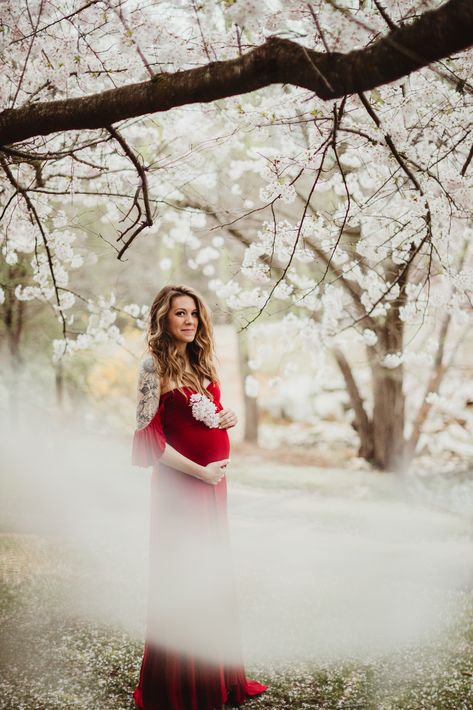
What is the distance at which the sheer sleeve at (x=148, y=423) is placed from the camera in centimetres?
239

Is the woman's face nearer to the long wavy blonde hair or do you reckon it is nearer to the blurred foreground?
the long wavy blonde hair

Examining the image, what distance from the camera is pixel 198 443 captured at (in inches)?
98.7

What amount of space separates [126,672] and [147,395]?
153cm

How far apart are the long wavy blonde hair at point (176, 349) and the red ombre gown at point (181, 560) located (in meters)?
0.08

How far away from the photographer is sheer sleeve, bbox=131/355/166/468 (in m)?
2.39

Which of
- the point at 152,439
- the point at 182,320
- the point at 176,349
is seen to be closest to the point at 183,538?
the point at 152,439

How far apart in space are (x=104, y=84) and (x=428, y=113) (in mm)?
2164

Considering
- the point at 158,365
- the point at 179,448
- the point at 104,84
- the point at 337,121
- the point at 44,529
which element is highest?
the point at 104,84

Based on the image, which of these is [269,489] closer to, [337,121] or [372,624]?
[372,624]

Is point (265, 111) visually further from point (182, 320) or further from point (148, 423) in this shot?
point (148, 423)

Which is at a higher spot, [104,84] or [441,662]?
[104,84]

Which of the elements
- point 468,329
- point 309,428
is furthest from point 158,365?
point 309,428

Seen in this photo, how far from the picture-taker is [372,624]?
11.3ft

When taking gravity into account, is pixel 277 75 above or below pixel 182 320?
above
